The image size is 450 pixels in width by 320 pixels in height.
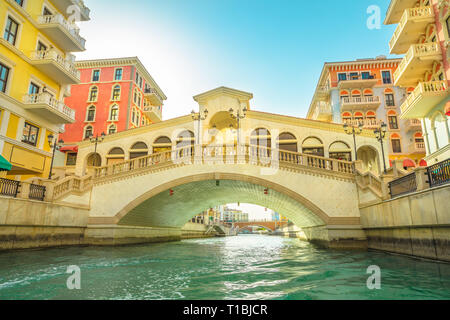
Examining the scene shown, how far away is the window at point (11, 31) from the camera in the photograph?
699 inches

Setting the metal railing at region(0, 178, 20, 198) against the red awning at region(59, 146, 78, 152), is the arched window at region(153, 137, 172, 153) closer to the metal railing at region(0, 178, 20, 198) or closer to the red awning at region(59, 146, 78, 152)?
the red awning at region(59, 146, 78, 152)

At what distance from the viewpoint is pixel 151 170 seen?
17.7 metres

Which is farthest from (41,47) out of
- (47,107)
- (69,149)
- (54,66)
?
(69,149)

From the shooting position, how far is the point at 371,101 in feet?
110

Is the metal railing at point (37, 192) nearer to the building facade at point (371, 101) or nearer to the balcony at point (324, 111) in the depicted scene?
the building facade at point (371, 101)

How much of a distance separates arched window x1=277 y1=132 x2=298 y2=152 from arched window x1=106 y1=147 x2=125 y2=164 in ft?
46.7

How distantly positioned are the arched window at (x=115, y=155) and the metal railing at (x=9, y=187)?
12367mm

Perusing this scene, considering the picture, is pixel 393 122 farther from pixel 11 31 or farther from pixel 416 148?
pixel 11 31

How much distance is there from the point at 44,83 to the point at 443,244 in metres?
24.8

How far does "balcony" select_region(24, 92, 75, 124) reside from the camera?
60.8 feet

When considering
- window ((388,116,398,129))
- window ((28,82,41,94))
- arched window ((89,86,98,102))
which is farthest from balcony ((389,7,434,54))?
arched window ((89,86,98,102))

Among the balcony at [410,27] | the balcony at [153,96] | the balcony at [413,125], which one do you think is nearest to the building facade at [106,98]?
the balcony at [153,96]

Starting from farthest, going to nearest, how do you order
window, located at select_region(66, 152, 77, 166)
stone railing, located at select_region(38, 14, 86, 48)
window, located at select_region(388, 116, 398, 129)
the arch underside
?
window, located at select_region(388, 116, 398, 129) → window, located at select_region(66, 152, 77, 166) → stone railing, located at select_region(38, 14, 86, 48) → the arch underside

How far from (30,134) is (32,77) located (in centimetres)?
393
